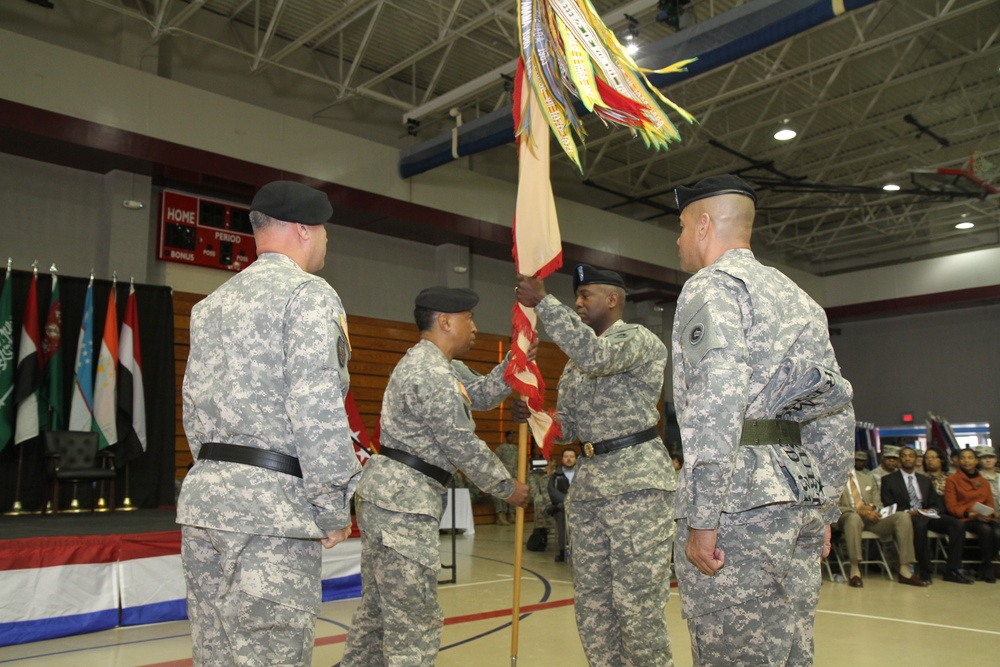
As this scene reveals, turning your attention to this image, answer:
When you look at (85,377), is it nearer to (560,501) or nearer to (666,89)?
(560,501)

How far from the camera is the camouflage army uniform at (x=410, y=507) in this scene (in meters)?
2.79

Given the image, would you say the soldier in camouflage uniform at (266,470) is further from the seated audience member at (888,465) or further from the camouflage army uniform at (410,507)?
the seated audience member at (888,465)

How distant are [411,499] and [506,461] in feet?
28.9

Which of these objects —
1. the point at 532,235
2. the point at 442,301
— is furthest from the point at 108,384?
the point at 532,235

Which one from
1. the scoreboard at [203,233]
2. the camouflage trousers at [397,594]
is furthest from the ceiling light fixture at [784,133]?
the camouflage trousers at [397,594]

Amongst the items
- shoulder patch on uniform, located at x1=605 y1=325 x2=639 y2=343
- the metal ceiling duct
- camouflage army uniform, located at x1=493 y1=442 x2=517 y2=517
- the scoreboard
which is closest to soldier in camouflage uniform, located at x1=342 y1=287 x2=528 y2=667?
shoulder patch on uniform, located at x1=605 y1=325 x2=639 y2=343

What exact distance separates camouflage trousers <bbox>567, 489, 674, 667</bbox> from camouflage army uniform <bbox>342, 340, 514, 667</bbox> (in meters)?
0.39

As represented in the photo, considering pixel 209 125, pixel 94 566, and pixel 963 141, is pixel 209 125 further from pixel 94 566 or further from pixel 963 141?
pixel 963 141

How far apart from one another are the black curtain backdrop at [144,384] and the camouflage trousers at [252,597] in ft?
21.9

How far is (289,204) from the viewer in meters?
2.10

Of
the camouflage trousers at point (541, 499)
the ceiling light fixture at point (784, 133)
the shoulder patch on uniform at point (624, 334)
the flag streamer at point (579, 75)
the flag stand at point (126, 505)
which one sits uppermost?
the ceiling light fixture at point (784, 133)

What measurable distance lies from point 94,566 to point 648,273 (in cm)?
1159

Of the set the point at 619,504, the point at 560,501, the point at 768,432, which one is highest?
the point at 768,432

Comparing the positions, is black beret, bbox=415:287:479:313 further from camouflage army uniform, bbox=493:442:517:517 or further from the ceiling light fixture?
the ceiling light fixture
